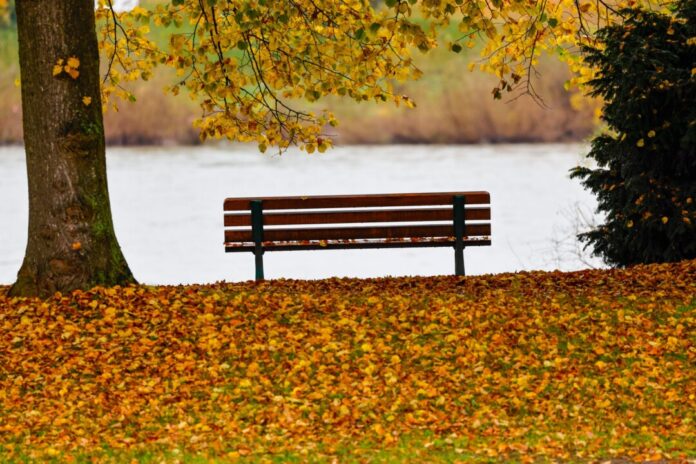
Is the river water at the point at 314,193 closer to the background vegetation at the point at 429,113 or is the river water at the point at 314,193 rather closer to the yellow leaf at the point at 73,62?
the background vegetation at the point at 429,113

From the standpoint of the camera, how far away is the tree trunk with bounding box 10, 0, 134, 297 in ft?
33.7

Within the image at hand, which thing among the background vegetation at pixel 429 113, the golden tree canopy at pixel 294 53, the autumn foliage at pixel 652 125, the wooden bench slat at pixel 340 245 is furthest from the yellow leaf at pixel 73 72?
the background vegetation at pixel 429 113

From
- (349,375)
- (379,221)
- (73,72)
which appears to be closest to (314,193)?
(379,221)

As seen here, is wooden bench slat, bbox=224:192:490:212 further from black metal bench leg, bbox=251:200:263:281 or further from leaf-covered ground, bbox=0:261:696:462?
leaf-covered ground, bbox=0:261:696:462

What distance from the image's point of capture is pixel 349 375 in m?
8.80

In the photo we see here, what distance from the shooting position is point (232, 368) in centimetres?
899

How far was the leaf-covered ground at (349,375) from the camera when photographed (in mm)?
7582

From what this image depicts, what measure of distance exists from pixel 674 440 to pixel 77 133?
591cm

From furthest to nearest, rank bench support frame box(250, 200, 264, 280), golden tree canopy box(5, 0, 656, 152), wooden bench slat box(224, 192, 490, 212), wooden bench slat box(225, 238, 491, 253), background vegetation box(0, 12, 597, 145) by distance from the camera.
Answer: background vegetation box(0, 12, 597, 145)
wooden bench slat box(224, 192, 490, 212)
wooden bench slat box(225, 238, 491, 253)
bench support frame box(250, 200, 264, 280)
golden tree canopy box(5, 0, 656, 152)

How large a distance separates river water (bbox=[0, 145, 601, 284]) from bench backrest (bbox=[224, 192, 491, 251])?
5.87 m

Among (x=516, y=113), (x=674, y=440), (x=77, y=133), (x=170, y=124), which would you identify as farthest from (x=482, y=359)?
(x=170, y=124)

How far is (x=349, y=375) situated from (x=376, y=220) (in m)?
4.68

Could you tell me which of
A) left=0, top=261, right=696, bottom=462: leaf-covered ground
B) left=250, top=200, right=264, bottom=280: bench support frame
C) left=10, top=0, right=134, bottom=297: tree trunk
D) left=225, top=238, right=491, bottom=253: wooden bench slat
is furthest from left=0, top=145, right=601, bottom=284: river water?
left=10, top=0, right=134, bottom=297: tree trunk

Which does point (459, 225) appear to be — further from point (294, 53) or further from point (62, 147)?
point (62, 147)
